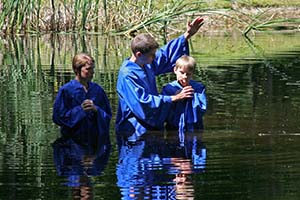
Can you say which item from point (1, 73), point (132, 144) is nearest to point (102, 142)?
point (132, 144)

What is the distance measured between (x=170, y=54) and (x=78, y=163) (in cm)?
271

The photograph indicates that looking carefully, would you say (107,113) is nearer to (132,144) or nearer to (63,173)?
(132,144)

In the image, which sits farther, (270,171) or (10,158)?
(10,158)

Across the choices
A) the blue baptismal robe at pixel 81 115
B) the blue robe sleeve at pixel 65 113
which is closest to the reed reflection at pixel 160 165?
the blue baptismal robe at pixel 81 115

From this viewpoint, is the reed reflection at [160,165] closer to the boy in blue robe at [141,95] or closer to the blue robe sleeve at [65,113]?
the boy in blue robe at [141,95]

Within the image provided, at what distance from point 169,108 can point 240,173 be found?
8.92 feet

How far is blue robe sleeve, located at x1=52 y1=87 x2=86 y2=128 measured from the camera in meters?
10.3

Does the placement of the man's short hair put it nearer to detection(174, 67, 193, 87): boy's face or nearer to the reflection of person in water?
detection(174, 67, 193, 87): boy's face

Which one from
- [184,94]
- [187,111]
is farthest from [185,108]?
[184,94]

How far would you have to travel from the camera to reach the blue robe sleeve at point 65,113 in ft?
33.7

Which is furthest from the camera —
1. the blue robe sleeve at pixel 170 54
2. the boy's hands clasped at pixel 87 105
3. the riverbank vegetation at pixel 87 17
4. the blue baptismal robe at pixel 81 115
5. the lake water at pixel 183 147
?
the riverbank vegetation at pixel 87 17

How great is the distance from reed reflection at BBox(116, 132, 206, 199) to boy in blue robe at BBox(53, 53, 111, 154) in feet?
0.99

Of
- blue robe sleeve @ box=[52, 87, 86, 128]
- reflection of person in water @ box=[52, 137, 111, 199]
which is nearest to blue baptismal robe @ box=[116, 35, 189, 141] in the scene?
→ blue robe sleeve @ box=[52, 87, 86, 128]

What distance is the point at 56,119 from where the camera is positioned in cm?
1040
